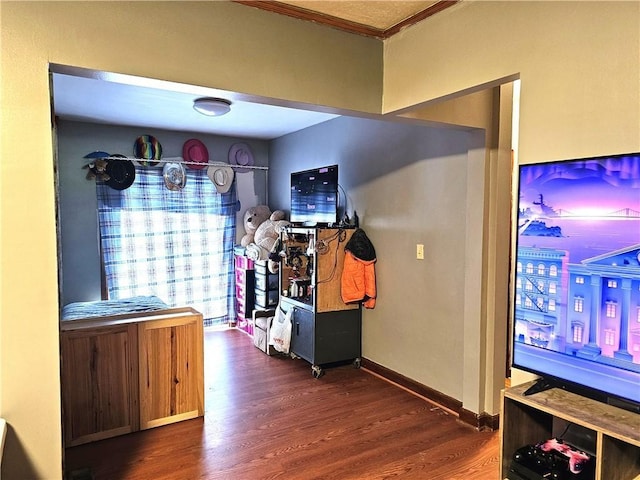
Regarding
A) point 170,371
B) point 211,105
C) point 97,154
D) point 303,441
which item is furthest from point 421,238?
point 97,154

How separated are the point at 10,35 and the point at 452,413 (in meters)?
3.23

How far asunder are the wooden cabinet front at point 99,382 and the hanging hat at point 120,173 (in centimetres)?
263

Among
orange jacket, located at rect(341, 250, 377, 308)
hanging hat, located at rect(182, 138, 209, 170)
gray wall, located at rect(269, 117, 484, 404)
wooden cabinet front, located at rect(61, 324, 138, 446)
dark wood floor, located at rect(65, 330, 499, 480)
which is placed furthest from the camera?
hanging hat, located at rect(182, 138, 209, 170)

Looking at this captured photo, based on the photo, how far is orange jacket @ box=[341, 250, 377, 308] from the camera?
3961 mm

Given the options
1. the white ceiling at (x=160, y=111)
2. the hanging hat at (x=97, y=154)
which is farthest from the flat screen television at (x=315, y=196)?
the hanging hat at (x=97, y=154)

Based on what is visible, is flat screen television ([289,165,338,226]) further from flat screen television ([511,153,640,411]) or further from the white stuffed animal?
flat screen television ([511,153,640,411])

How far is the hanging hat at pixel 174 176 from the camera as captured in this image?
520 centimetres

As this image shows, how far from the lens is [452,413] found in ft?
10.5

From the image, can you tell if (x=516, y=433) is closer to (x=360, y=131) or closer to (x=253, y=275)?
(x=360, y=131)

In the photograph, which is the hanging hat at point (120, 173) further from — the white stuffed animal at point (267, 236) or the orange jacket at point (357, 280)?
the orange jacket at point (357, 280)

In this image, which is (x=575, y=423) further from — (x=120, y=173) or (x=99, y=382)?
(x=120, y=173)

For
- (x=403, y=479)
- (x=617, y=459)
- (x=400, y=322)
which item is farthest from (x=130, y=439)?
(x=617, y=459)

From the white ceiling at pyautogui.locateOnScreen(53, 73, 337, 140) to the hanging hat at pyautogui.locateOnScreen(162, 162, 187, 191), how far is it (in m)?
0.43

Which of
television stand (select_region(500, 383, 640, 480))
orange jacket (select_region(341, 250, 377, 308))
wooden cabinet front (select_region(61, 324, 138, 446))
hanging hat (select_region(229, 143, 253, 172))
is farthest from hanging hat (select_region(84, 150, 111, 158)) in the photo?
television stand (select_region(500, 383, 640, 480))
